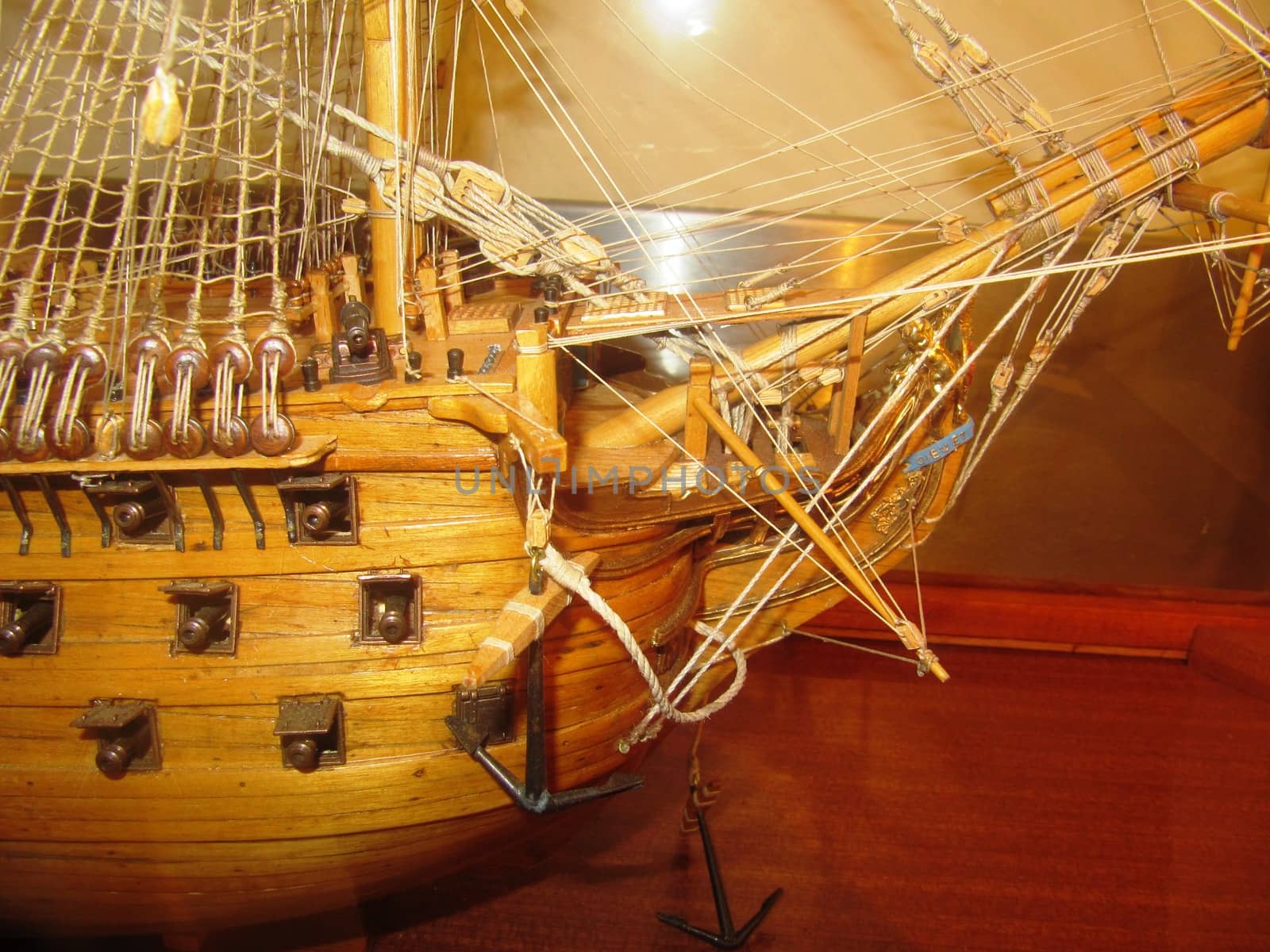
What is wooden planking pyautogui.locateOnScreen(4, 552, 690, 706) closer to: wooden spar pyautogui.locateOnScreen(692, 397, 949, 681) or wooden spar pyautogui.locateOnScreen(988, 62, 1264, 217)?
wooden spar pyautogui.locateOnScreen(692, 397, 949, 681)

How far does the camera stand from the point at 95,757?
67.9 inches

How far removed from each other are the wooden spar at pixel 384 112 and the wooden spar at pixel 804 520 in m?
0.69

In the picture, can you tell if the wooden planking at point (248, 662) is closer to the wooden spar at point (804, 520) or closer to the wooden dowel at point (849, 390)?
the wooden spar at point (804, 520)

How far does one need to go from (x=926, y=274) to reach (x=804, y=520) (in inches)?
22.9

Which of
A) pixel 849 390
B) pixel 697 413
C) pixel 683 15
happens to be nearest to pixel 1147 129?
pixel 849 390

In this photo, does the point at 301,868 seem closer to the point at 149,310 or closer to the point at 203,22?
the point at 149,310

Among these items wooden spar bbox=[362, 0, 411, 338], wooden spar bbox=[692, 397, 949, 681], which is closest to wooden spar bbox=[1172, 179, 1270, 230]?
wooden spar bbox=[692, 397, 949, 681]

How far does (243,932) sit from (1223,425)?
3420 mm

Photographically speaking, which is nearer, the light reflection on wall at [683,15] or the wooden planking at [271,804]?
the wooden planking at [271,804]

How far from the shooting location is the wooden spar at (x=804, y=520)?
169 centimetres

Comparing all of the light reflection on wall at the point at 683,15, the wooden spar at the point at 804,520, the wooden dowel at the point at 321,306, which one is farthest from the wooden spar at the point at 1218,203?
the wooden dowel at the point at 321,306

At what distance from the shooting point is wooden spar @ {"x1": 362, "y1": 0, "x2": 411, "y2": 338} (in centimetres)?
187

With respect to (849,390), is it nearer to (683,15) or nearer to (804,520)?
(804,520)

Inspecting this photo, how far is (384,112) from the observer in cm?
194
